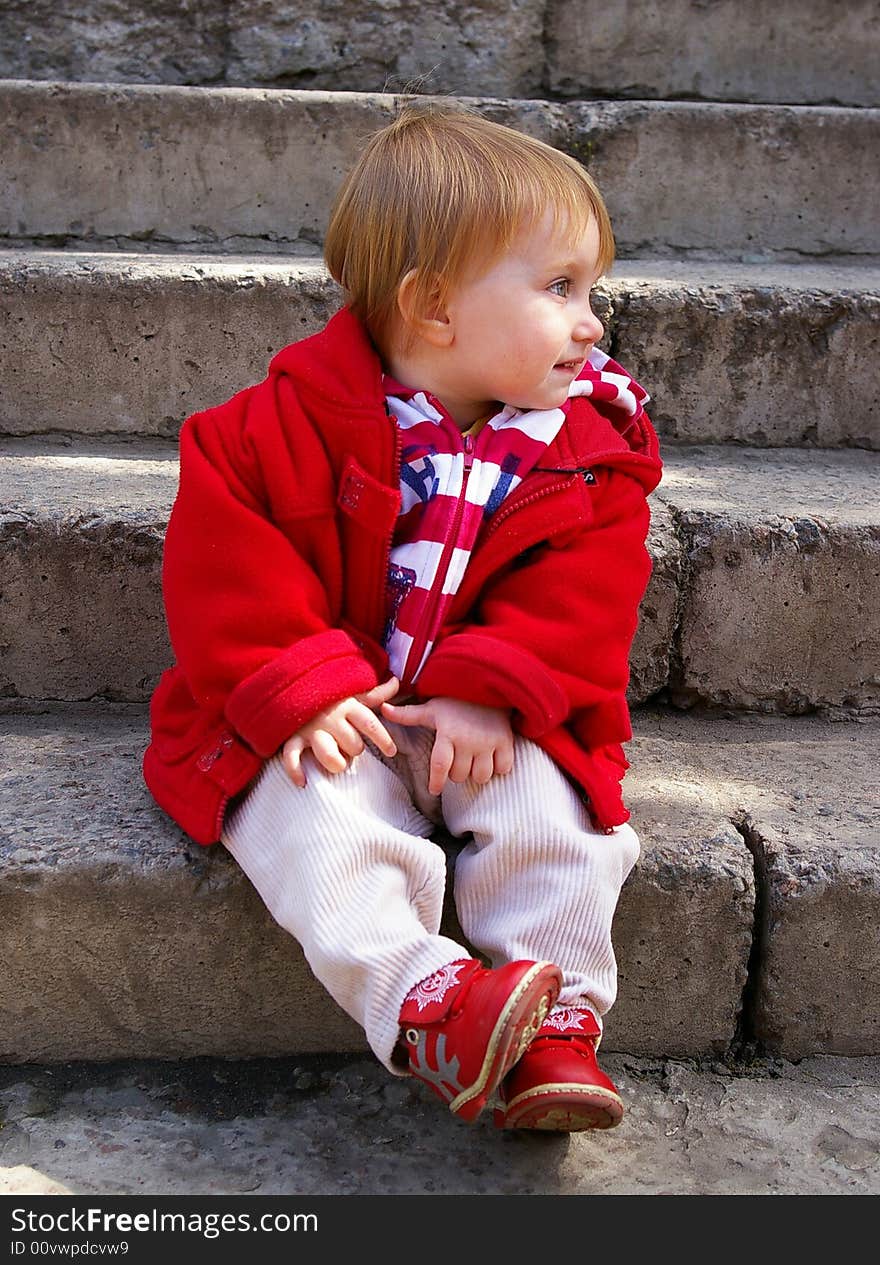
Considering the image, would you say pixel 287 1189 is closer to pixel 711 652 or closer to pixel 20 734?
pixel 20 734

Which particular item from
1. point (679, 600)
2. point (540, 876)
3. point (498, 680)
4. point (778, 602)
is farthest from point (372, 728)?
point (778, 602)

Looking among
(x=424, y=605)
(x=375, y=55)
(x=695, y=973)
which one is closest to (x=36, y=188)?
(x=375, y=55)

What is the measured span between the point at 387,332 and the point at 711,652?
759mm

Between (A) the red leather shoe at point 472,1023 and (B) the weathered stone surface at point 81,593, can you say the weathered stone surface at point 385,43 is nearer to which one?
(B) the weathered stone surface at point 81,593

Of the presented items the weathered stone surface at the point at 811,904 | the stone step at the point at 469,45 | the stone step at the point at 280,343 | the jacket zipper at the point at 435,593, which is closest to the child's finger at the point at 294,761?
the jacket zipper at the point at 435,593

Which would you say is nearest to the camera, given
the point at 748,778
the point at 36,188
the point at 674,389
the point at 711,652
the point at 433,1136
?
the point at 433,1136

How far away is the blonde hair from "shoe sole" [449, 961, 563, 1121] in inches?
34.0

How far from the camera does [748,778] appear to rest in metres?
1.86

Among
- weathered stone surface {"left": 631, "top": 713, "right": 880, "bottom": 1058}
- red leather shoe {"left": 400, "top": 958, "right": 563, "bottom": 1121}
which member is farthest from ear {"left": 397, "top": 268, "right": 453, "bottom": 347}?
red leather shoe {"left": 400, "top": 958, "right": 563, "bottom": 1121}

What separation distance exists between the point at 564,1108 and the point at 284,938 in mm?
440

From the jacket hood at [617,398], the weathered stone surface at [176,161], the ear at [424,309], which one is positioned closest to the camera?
the ear at [424,309]

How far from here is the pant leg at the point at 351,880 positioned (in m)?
1.38

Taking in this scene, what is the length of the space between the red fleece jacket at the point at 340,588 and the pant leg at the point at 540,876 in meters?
0.05

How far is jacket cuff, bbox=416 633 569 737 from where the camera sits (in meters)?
1.50
